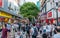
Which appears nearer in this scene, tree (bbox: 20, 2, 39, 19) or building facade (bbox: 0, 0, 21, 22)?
building facade (bbox: 0, 0, 21, 22)

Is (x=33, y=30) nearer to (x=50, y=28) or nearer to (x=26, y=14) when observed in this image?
(x=50, y=28)

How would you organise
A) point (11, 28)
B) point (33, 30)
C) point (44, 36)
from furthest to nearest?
point (11, 28) → point (44, 36) → point (33, 30)

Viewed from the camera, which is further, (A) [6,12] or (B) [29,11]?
(B) [29,11]

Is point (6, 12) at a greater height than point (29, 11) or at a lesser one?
lesser

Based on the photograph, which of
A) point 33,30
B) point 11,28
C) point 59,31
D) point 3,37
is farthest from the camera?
point 11,28

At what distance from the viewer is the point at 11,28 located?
70.5 ft

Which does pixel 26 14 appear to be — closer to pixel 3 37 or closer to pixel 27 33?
pixel 27 33

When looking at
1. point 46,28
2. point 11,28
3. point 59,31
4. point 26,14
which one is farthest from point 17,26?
point 26,14

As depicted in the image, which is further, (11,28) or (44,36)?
(11,28)

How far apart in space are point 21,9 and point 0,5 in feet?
161

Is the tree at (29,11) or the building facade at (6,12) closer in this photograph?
the building facade at (6,12)

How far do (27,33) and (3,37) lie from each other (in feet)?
18.1

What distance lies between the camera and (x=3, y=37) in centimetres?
1270

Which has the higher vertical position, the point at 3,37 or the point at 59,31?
the point at 59,31
